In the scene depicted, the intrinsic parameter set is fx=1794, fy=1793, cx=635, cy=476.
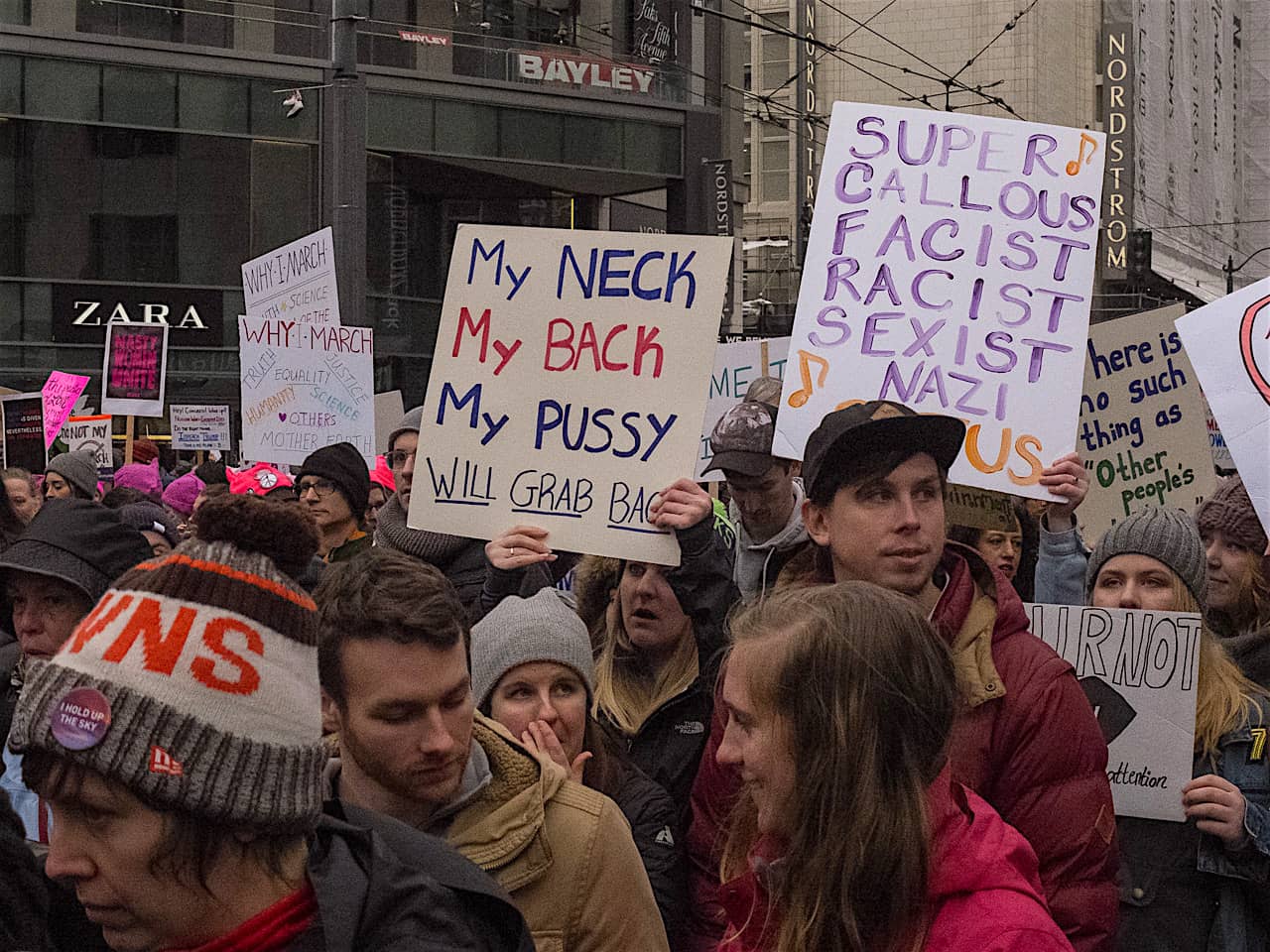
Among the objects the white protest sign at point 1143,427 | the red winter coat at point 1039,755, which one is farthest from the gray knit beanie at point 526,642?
the white protest sign at point 1143,427

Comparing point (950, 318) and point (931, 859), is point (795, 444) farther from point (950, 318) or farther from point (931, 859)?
point (931, 859)

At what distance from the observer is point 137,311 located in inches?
1083

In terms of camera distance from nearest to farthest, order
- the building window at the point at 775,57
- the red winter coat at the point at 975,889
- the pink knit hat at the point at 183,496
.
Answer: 1. the red winter coat at the point at 975,889
2. the pink knit hat at the point at 183,496
3. the building window at the point at 775,57

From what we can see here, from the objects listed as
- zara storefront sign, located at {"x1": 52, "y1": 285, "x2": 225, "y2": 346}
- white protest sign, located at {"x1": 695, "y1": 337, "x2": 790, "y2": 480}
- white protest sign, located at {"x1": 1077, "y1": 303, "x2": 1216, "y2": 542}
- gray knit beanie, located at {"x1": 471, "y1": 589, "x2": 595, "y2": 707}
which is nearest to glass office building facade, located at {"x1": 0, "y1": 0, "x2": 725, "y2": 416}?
zara storefront sign, located at {"x1": 52, "y1": 285, "x2": 225, "y2": 346}

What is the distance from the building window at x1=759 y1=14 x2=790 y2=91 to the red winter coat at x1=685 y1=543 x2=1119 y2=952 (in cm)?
5251

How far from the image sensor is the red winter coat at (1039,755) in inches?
120

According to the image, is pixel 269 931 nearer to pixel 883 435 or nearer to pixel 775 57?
pixel 883 435

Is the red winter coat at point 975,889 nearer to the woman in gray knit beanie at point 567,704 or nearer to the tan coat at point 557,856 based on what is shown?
the tan coat at point 557,856

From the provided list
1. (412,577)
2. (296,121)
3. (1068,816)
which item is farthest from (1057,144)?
(296,121)

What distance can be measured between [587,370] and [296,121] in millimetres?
25350

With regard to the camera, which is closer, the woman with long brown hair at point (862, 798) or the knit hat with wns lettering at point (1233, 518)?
the woman with long brown hair at point (862, 798)

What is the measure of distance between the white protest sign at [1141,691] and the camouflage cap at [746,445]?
117 cm

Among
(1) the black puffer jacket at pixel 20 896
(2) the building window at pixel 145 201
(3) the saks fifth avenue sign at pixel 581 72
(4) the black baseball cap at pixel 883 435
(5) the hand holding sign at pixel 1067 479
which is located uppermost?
(3) the saks fifth avenue sign at pixel 581 72

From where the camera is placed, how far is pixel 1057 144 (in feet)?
15.7
